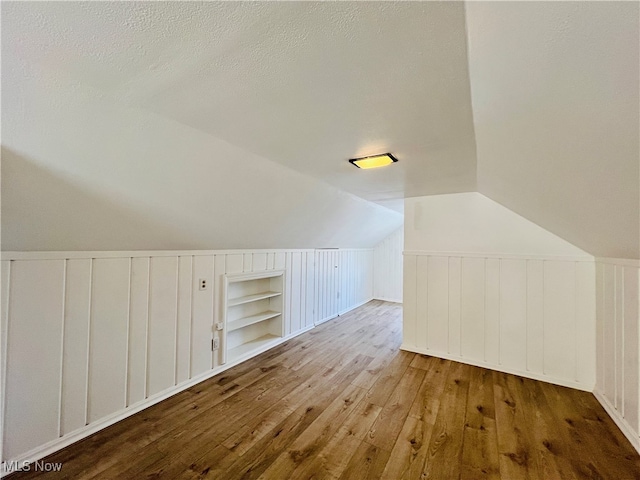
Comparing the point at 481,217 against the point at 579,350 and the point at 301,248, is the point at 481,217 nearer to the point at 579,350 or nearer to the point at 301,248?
the point at 579,350

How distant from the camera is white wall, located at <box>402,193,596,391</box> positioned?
8.49 ft

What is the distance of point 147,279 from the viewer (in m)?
2.23

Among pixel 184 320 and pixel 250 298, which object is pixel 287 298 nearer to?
pixel 250 298

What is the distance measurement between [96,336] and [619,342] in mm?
4010

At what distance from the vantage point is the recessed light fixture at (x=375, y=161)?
6.42 ft

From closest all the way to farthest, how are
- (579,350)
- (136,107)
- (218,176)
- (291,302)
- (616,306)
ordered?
(136,107)
(218,176)
(616,306)
(579,350)
(291,302)

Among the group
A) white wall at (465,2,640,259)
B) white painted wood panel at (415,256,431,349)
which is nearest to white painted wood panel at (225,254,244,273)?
white painted wood panel at (415,256,431,349)

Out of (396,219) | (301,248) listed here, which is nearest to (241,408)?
(301,248)

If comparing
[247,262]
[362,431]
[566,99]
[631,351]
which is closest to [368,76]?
[566,99]

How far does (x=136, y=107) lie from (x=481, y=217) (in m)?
3.25

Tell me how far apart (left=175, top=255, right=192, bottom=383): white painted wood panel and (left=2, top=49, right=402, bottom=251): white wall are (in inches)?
8.5

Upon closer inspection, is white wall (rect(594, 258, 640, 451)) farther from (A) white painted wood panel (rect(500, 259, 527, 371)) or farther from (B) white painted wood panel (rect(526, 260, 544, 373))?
(A) white painted wood panel (rect(500, 259, 527, 371))

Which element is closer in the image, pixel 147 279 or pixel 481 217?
pixel 147 279

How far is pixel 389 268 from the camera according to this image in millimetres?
6230
